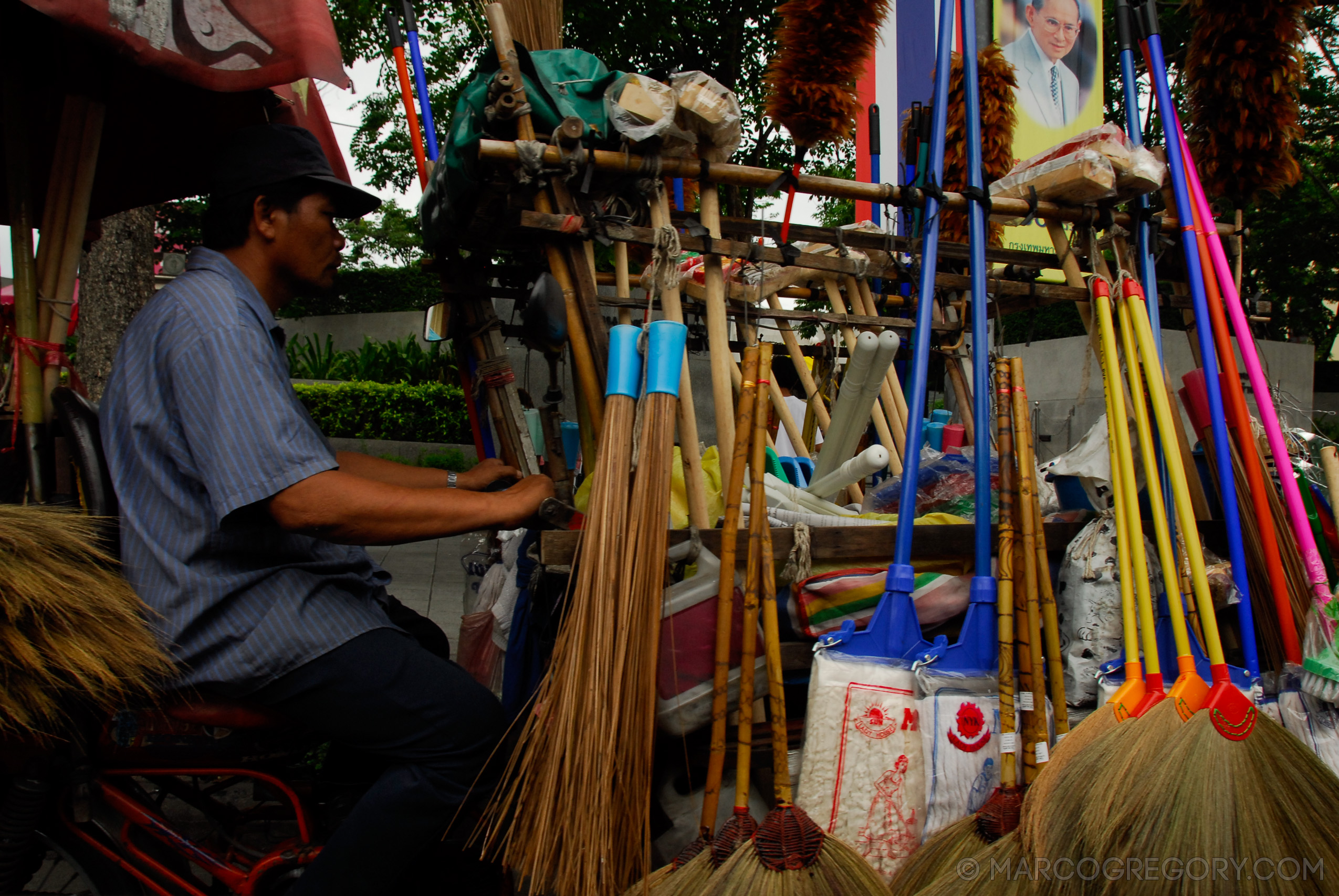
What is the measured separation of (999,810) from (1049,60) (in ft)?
20.8

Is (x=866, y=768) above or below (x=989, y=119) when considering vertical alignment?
below

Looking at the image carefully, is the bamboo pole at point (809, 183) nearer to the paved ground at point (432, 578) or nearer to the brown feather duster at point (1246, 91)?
the brown feather duster at point (1246, 91)

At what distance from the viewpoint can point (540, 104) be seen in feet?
6.91

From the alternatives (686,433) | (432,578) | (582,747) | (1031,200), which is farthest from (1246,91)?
(432,578)

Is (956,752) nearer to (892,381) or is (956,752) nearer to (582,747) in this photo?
(582,747)

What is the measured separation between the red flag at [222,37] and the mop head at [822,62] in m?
1.22

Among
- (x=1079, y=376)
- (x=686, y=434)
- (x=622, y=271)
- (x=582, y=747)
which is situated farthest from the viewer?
(x=1079, y=376)

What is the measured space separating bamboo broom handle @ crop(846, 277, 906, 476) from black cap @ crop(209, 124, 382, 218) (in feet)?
7.24

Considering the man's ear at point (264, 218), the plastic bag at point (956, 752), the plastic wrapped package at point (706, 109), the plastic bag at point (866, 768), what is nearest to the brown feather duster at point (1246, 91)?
the plastic wrapped package at point (706, 109)

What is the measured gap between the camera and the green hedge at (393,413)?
8.74 m

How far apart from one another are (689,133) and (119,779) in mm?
1958

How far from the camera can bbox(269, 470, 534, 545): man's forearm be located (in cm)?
151

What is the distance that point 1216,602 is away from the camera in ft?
7.04

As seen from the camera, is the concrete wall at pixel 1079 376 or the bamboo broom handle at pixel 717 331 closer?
the bamboo broom handle at pixel 717 331
